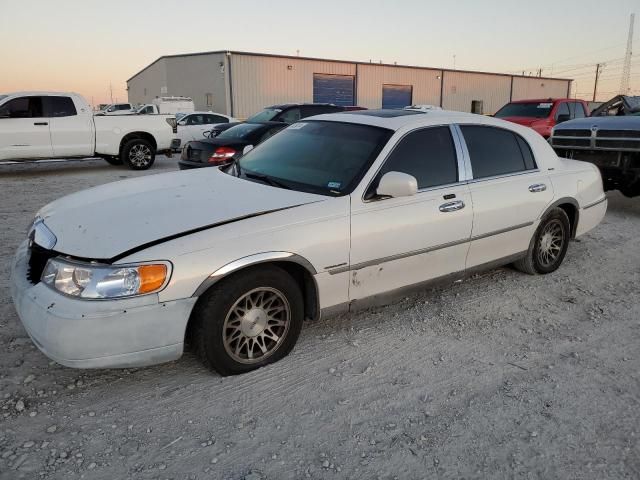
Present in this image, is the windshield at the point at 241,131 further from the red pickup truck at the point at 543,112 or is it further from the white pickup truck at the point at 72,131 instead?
the red pickup truck at the point at 543,112

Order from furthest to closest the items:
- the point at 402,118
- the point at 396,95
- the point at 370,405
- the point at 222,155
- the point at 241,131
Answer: the point at 396,95, the point at 241,131, the point at 222,155, the point at 402,118, the point at 370,405

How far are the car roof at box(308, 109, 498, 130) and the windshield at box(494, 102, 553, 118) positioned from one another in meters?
10.3

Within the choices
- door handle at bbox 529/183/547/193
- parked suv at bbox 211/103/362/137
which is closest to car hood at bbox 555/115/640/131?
door handle at bbox 529/183/547/193

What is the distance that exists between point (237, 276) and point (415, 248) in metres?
1.40

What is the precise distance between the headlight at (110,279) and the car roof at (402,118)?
6.80 ft

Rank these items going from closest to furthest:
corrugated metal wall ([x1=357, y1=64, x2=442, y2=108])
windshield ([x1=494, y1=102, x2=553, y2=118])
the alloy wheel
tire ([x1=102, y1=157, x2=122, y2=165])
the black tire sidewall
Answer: the alloy wheel, the black tire sidewall, tire ([x1=102, y1=157, x2=122, y2=165]), windshield ([x1=494, y1=102, x2=553, y2=118]), corrugated metal wall ([x1=357, y1=64, x2=442, y2=108])

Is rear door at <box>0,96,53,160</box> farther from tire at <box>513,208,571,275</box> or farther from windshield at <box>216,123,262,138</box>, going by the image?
tire at <box>513,208,571,275</box>

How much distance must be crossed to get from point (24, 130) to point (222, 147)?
5320 mm

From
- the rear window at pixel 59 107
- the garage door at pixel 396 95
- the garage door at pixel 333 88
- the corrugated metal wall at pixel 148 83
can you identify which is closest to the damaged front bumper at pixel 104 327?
the rear window at pixel 59 107

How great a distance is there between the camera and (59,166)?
44.6 feet

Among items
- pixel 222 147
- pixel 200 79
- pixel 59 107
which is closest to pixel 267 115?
pixel 222 147

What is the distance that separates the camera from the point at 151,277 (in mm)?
2713

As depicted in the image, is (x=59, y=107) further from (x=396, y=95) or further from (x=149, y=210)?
(x=396, y=95)

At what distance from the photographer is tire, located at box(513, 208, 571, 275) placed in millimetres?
4844
